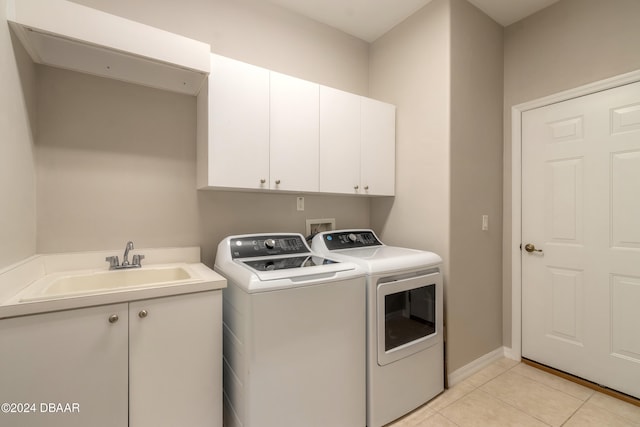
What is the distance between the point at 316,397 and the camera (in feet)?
4.75

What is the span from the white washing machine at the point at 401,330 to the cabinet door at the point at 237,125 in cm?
81

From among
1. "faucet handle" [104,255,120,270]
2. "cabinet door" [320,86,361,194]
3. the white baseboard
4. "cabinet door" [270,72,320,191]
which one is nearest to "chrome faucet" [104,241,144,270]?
"faucet handle" [104,255,120,270]

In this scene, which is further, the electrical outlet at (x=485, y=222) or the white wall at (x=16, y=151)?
the electrical outlet at (x=485, y=222)

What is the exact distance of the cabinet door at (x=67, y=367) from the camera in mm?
1003

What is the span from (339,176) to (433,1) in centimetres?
151

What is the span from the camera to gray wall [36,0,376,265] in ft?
5.05

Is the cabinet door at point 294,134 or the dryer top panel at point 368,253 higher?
the cabinet door at point 294,134

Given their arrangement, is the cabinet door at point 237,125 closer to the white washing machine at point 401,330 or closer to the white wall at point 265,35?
the white wall at point 265,35

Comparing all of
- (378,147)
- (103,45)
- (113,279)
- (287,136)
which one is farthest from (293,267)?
(103,45)

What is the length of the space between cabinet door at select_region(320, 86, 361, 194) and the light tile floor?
5.17 feet

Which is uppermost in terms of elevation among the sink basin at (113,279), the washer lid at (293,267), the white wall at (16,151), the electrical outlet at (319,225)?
the white wall at (16,151)

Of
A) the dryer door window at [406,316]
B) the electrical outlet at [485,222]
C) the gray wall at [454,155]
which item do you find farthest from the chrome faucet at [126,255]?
the electrical outlet at [485,222]

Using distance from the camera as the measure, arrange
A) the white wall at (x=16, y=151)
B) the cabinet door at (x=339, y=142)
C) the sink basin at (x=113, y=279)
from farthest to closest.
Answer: the cabinet door at (x=339, y=142) → the sink basin at (x=113, y=279) → the white wall at (x=16, y=151)

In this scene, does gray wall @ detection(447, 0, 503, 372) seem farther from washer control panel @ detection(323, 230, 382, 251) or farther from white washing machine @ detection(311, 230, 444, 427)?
washer control panel @ detection(323, 230, 382, 251)
